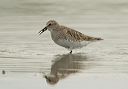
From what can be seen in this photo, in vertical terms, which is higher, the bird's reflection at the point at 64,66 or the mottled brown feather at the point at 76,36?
the mottled brown feather at the point at 76,36

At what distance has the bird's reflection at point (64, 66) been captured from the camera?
955 centimetres

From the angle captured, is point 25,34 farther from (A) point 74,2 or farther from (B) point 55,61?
(A) point 74,2

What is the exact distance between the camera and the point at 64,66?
10.5 m

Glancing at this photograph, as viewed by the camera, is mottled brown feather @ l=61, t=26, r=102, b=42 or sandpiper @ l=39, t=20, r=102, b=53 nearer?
sandpiper @ l=39, t=20, r=102, b=53

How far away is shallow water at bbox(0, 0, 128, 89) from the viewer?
9414 mm

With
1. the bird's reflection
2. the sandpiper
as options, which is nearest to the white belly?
the sandpiper

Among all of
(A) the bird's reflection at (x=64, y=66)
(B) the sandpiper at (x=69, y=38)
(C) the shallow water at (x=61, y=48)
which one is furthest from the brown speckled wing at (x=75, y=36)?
(A) the bird's reflection at (x=64, y=66)

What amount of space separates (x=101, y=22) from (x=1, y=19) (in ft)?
8.28

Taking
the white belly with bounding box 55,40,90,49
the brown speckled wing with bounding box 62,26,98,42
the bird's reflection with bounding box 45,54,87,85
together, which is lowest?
the bird's reflection with bounding box 45,54,87,85

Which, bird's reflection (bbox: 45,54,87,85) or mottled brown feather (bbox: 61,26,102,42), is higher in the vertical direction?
mottled brown feather (bbox: 61,26,102,42)

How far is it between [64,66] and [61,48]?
208cm

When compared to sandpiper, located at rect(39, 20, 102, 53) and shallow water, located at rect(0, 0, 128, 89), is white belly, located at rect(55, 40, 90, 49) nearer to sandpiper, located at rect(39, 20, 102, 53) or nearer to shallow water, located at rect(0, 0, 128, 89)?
sandpiper, located at rect(39, 20, 102, 53)

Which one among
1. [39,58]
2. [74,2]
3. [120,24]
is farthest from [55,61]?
[74,2]

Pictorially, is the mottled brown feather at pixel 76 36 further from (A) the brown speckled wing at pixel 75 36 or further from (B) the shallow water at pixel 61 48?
(B) the shallow water at pixel 61 48
